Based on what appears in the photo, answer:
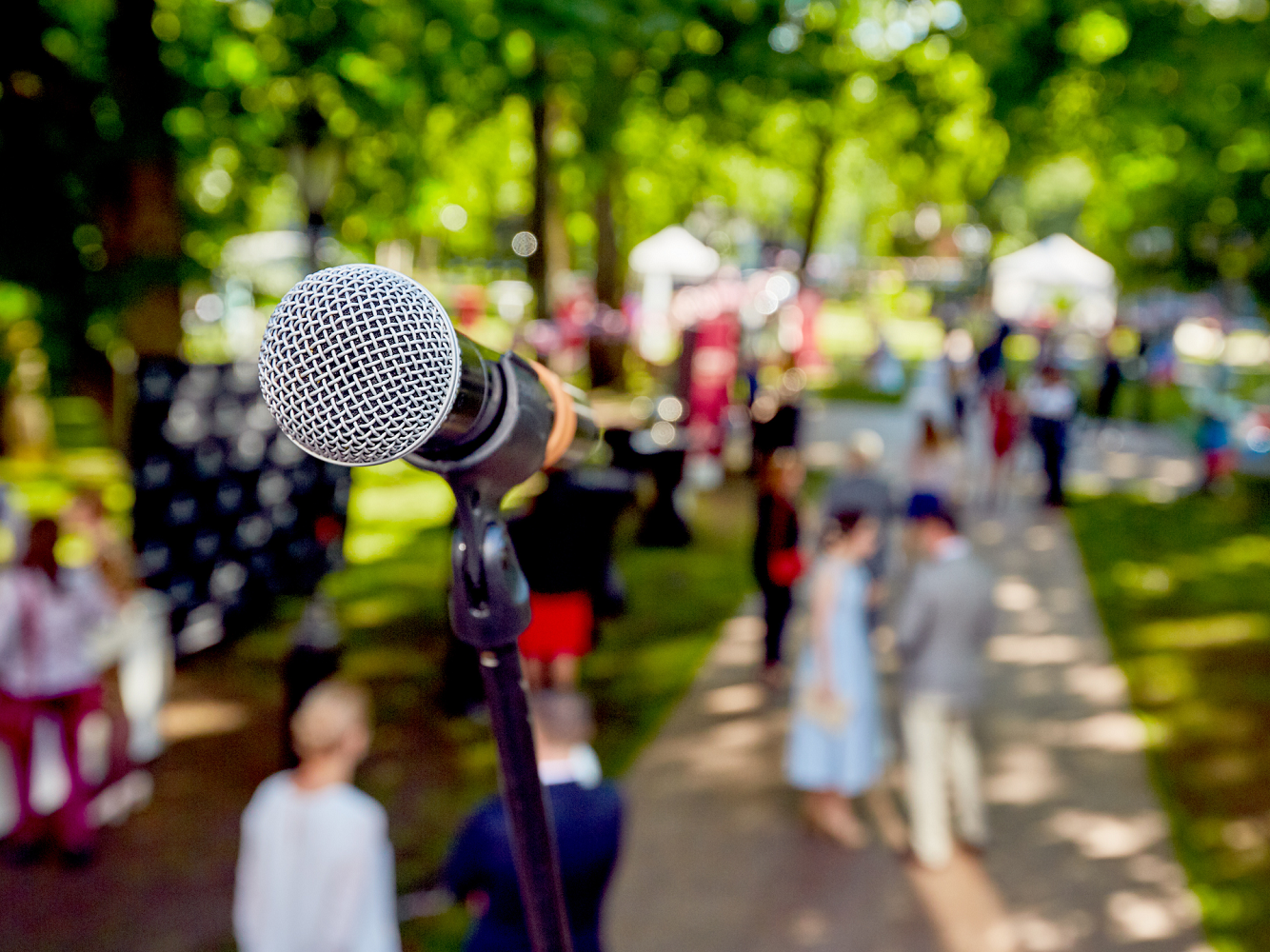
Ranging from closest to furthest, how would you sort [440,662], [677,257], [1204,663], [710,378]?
[440,662]
[1204,663]
[710,378]
[677,257]

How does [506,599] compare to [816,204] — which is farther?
→ [816,204]

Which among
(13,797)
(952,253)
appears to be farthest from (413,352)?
(952,253)

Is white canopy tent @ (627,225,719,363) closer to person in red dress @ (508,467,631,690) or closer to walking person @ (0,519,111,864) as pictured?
person in red dress @ (508,467,631,690)

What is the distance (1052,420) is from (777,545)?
22.7 feet

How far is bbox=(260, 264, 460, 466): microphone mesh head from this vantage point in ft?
2.85

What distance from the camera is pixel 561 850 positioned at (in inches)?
112

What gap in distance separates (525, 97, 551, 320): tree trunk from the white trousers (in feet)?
16.1

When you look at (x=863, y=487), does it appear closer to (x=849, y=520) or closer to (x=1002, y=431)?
(x=849, y=520)

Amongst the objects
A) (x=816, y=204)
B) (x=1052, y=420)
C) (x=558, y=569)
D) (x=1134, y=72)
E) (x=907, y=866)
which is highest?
(x=816, y=204)

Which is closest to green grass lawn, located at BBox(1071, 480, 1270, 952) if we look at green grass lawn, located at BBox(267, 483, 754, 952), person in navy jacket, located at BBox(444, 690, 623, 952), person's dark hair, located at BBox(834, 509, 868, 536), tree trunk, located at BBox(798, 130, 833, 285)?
person's dark hair, located at BBox(834, 509, 868, 536)

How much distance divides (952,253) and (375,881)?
60.8m

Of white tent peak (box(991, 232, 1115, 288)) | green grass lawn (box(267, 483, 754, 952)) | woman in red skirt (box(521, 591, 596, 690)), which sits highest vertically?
white tent peak (box(991, 232, 1115, 288))

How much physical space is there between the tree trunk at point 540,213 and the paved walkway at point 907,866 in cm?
341

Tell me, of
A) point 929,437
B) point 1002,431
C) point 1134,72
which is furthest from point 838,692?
point 1002,431
